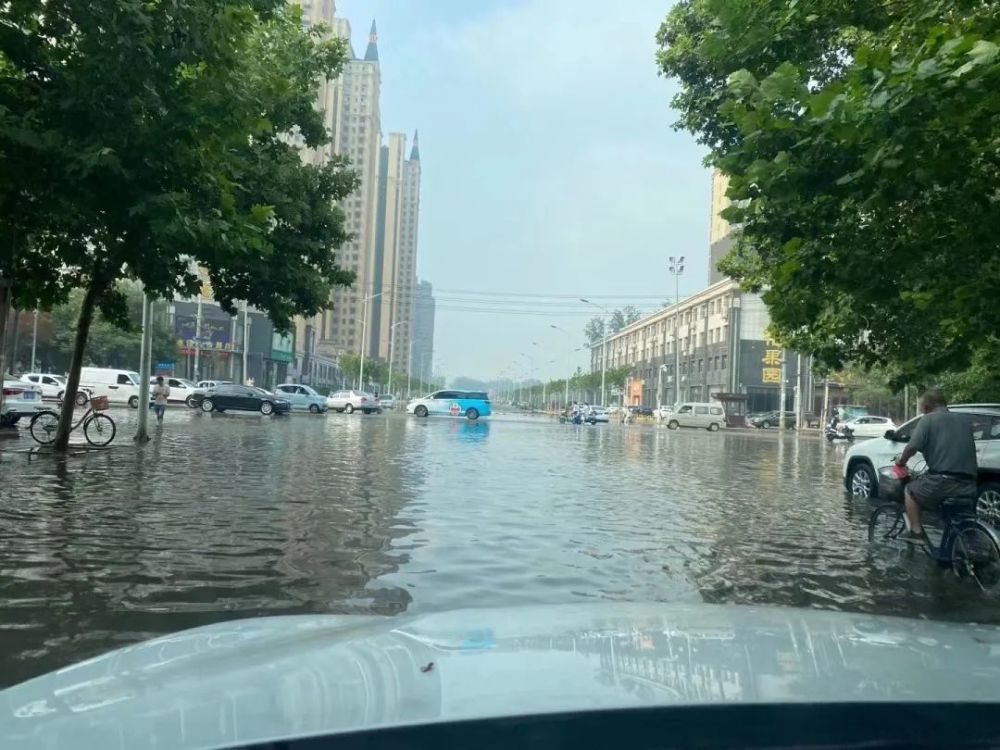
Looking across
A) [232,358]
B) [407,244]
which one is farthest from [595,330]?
[232,358]

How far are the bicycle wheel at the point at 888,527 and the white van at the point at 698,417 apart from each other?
48.1m

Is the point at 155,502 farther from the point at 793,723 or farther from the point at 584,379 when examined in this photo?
the point at 584,379

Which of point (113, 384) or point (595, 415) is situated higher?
point (113, 384)

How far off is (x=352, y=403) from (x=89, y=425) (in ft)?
124

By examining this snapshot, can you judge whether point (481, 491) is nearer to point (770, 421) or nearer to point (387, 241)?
point (770, 421)

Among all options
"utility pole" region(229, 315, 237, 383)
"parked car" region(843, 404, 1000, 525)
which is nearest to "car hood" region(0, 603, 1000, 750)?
"parked car" region(843, 404, 1000, 525)

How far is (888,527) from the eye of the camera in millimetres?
9852

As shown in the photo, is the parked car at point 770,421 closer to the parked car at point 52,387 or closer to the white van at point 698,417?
the white van at point 698,417

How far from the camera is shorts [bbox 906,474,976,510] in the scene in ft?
26.7

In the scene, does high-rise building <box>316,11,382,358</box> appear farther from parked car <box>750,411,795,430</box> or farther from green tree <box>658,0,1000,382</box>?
green tree <box>658,0,1000,382</box>

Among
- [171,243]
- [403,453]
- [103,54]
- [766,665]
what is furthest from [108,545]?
[403,453]

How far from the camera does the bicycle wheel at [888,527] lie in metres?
9.64

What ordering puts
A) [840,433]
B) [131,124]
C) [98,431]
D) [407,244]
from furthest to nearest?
[407,244] < [840,433] < [98,431] < [131,124]

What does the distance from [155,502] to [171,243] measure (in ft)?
13.3
